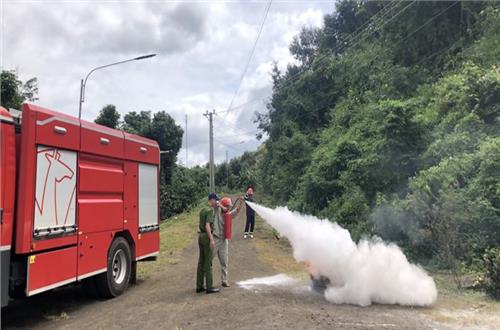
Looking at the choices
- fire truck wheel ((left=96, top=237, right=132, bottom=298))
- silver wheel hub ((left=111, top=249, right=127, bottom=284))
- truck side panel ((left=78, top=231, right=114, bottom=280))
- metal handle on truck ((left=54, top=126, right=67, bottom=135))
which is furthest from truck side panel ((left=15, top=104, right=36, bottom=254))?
silver wheel hub ((left=111, top=249, right=127, bottom=284))

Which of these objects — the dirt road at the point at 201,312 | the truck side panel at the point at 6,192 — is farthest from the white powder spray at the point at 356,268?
the truck side panel at the point at 6,192

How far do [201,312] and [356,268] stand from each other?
2.87 meters

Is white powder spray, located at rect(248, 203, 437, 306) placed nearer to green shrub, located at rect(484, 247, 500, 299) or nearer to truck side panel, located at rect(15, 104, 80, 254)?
green shrub, located at rect(484, 247, 500, 299)

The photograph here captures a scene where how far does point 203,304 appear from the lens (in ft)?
25.5

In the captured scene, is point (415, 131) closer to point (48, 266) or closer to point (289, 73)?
point (48, 266)

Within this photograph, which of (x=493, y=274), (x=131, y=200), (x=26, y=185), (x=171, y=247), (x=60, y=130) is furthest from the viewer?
(x=171, y=247)

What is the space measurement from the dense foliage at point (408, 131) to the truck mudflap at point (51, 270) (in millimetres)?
7436

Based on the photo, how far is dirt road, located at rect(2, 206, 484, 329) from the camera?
6664 millimetres

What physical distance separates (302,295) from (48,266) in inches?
172

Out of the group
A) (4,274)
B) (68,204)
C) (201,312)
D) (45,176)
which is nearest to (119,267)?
(68,204)

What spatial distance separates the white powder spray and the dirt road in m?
0.28

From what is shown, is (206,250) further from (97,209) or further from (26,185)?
(26,185)

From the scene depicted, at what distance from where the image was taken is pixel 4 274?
Result: 6.20m

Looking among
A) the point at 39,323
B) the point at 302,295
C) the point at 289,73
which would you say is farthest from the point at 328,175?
the point at 289,73
